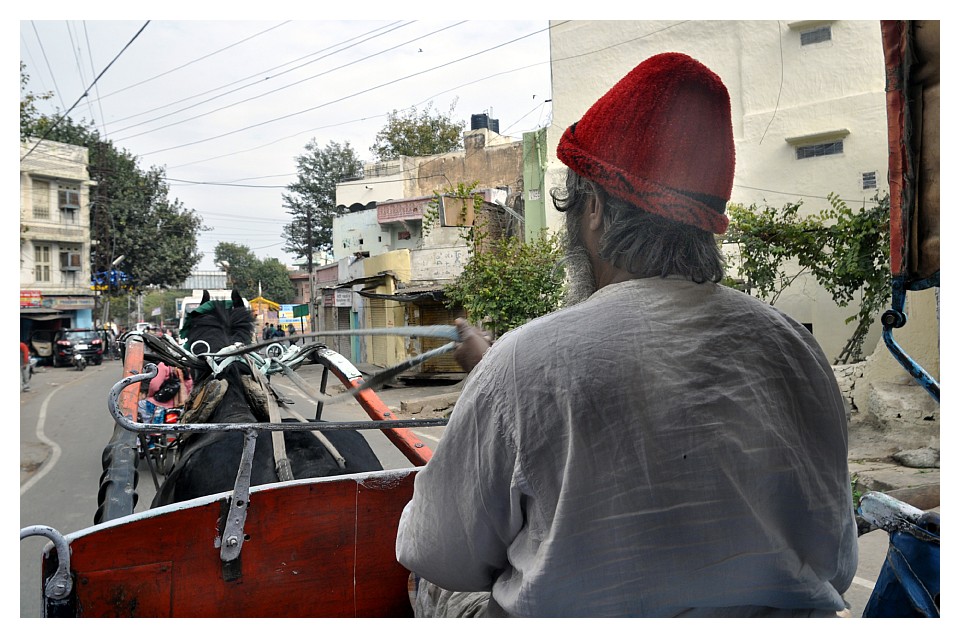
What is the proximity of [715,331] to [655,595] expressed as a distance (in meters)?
0.41

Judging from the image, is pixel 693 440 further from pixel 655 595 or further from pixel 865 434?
pixel 865 434

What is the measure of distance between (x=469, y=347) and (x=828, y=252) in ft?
22.8

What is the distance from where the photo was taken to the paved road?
12.0 feet

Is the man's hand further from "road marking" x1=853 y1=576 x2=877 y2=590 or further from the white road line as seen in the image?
the white road line

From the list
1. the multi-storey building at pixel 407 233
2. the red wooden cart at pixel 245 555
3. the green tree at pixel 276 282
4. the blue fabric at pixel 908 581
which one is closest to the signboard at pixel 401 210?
the multi-storey building at pixel 407 233

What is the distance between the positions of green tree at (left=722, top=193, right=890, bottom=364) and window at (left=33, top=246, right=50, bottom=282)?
231 inches

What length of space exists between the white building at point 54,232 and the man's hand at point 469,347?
321cm

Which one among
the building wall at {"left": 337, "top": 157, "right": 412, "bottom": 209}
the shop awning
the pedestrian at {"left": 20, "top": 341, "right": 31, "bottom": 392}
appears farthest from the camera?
the building wall at {"left": 337, "top": 157, "right": 412, "bottom": 209}

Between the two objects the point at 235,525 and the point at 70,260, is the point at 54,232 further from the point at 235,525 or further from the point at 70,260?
the point at 235,525

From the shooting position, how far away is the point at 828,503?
1008 mm

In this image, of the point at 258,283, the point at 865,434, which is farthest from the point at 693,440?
the point at 258,283

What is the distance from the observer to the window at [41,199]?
14.3ft

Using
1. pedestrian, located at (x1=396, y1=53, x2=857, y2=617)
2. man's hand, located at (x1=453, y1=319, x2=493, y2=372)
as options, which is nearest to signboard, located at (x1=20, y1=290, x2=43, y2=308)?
man's hand, located at (x1=453, y1=319, x2=493, y2=372)

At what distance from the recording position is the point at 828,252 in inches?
275
